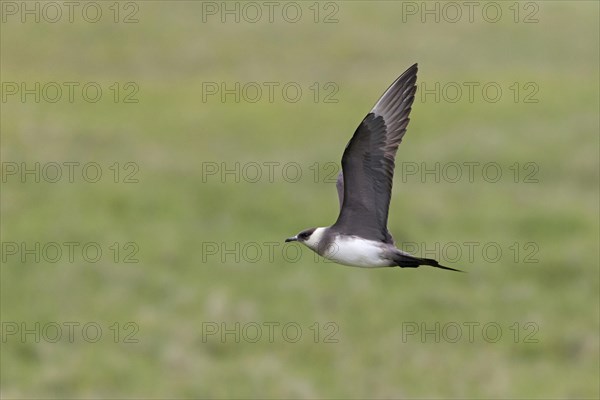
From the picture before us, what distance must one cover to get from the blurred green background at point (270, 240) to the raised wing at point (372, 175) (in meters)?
9.54

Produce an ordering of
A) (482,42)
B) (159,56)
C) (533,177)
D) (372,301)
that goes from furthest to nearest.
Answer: (482,42) < (159,56) < (533,177) < (372,301)

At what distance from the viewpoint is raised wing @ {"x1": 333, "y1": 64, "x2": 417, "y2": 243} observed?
661cm

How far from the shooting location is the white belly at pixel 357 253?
21.0ft

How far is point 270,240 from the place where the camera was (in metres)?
18.8

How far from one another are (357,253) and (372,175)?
0.52m

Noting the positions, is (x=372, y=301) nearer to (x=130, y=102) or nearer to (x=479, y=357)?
(x=479, y=357)

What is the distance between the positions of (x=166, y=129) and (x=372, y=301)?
315 inches

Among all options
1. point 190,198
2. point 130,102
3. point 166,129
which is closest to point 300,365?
point 190,198

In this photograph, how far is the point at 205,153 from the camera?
75.3 ft
